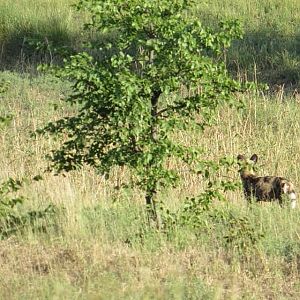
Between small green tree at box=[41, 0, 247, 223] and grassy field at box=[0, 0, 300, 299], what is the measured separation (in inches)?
20.8

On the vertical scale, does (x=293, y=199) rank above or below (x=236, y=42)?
below

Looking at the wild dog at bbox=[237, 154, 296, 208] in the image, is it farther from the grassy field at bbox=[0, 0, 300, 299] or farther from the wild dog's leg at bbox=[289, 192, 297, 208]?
the grassy field at bbox=[0, 0, 300, 299]

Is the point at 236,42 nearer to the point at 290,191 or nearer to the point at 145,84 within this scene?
the point at 290,191

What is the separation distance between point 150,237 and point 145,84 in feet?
4.29

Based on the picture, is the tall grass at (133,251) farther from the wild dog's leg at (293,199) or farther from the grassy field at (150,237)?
the wild dog's leg at (293,199)

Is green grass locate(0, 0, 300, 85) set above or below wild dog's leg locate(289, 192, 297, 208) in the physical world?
above

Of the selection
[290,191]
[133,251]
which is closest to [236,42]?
[290,191]

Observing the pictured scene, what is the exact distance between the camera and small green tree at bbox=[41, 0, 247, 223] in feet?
23.3

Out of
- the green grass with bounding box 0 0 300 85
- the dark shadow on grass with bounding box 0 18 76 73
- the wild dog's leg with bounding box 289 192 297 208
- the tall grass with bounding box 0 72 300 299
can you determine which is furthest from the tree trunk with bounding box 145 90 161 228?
the dark shadow on grass with bounding box 0 18 76 73

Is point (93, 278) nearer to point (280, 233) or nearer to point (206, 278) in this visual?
point (206, 278)

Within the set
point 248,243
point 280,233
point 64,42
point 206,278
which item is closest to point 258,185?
point 280,233

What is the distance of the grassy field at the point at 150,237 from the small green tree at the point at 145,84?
1.73 feet

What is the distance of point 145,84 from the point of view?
7121 millimetres

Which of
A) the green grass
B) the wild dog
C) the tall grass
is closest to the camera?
the tall grass
